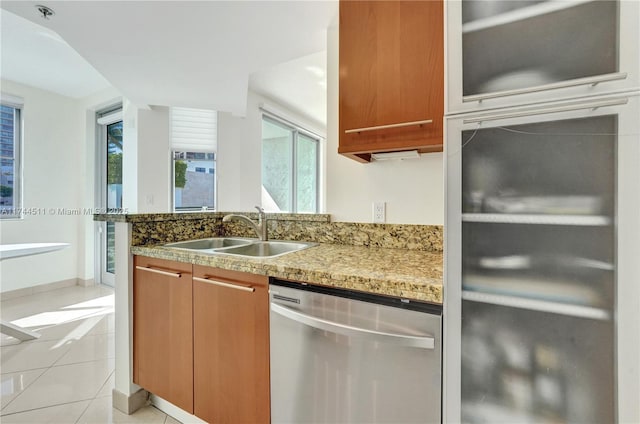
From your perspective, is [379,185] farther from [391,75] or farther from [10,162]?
[10,162]

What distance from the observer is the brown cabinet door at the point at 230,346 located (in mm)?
1192

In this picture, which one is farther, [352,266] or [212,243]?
[212,243]

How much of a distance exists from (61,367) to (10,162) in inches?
121

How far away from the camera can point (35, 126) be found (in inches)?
145

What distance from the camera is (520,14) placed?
2.70 feet

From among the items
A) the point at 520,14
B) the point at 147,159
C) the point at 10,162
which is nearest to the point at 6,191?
the point at 10,162

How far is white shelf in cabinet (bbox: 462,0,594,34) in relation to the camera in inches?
30.5

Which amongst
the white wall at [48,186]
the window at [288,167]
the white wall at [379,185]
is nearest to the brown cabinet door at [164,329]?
the white wall at [379,185]

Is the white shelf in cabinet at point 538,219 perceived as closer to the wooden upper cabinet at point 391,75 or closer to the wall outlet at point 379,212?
the wooden upper cabinet at point 391,75

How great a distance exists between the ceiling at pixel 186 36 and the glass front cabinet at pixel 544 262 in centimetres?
127

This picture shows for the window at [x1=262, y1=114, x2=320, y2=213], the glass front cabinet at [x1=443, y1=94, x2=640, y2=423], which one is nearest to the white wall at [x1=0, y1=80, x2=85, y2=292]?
the window at [x1=262, y1=114, x2=320, y2=213]

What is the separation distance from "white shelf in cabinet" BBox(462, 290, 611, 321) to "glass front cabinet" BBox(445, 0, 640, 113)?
572mm


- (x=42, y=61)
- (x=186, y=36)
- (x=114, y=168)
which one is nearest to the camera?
(x=186, y=36)
